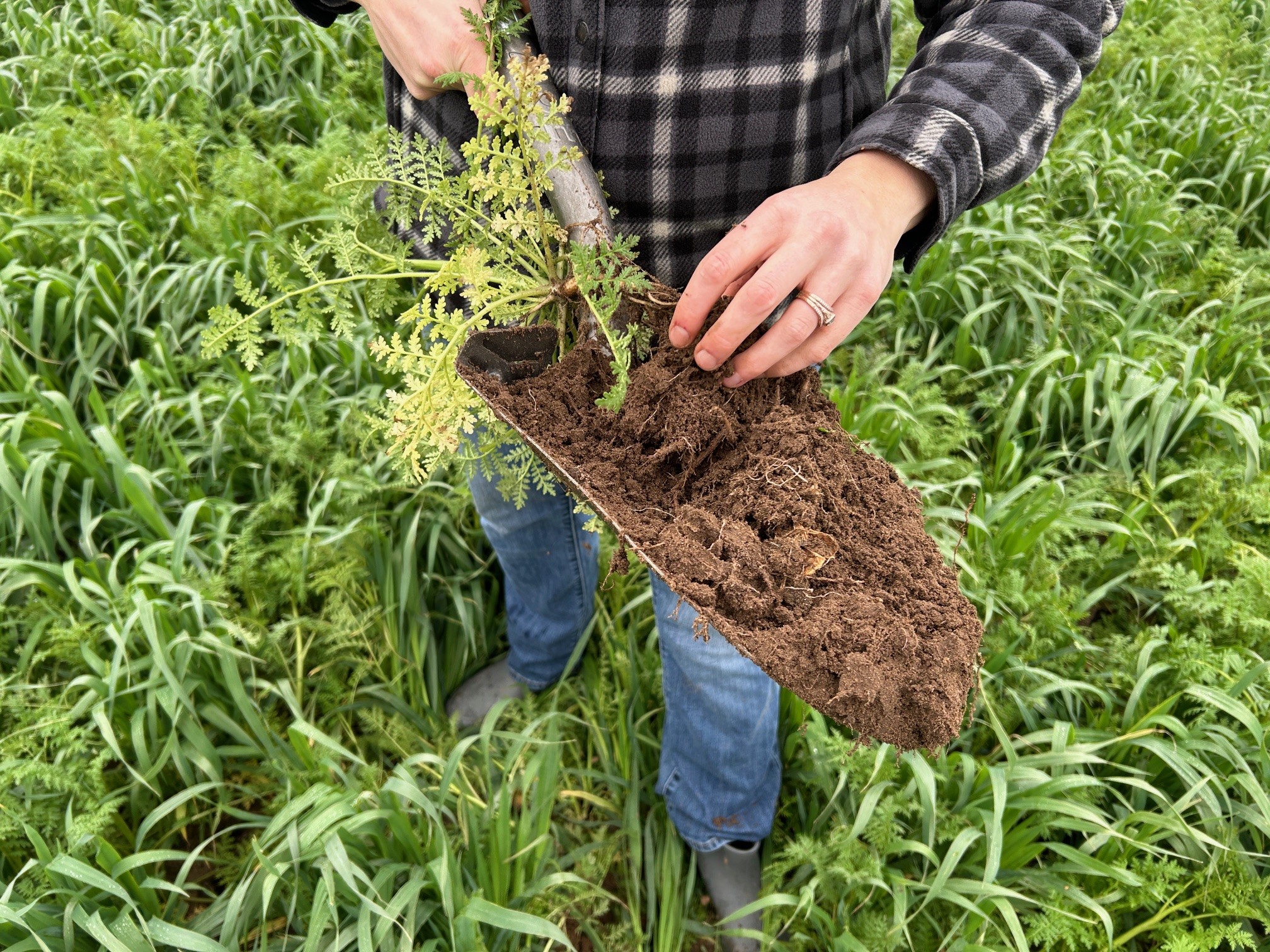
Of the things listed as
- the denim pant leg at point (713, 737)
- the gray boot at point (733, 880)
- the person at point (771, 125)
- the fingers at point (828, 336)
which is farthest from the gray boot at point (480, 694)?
the fingers at point (828, 336)

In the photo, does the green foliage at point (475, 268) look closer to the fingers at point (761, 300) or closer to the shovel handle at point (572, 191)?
the shovel handle at point (572, 191)

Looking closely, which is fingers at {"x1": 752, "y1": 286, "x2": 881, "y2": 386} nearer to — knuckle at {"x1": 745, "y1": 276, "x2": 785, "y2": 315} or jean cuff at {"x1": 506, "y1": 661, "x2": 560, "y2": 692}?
Result: knuckle at {"x1": 745, "y1": 276, "x2": 785, "y2": 315}

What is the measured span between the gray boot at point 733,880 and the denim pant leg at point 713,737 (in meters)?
0.06

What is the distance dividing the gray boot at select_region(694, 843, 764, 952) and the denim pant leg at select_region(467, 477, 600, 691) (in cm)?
66

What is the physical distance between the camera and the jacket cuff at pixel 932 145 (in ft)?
3.55

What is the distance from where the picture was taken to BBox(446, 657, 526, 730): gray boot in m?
2.23

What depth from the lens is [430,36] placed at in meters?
1.12

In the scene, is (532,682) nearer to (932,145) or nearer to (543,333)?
(543,333)

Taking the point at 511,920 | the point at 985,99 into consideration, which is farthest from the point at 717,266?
the point at 511,920

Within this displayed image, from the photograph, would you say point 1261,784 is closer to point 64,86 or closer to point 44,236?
point 44,236

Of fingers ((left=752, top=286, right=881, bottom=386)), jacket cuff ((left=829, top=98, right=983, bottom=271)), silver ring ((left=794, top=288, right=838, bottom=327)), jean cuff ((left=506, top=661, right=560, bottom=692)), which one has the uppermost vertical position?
jacket cuff ((left=829, top=98, right=983, bottom=271))

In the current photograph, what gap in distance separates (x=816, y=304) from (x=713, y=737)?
3.20 feet

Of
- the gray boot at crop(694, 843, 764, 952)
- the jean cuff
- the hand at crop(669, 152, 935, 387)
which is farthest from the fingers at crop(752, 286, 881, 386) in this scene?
the jean cuff

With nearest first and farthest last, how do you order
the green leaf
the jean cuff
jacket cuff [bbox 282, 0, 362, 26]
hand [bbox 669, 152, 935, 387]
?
hand [bbox 669, 152, 935, 387]
jacket cuff [bbox 282, 0, 362, 26]
the green leaf
the jean cuff
